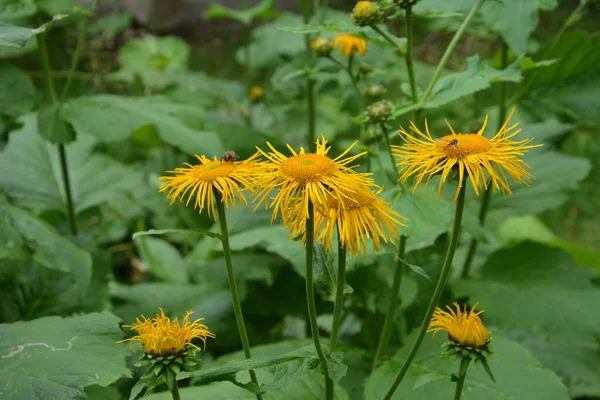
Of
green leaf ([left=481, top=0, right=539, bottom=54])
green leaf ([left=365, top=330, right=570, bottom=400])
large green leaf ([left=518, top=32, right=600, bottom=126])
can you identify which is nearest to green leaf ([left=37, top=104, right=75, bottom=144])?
green leaf ([left=365, top=330, right=570, bottom=400])

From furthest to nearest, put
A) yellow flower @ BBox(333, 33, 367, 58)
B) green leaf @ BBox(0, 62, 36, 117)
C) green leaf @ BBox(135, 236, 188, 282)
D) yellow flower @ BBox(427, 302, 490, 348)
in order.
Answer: green leaf @ BBox(135, 236, 188, 282)
green leaf @ BBox(0, 62, 36, 117)
yellow flower @ BBox(333, 33, 367, 58)
yellow flower @ BBox(427, 302, 490, 348)

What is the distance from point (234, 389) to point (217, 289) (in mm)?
704

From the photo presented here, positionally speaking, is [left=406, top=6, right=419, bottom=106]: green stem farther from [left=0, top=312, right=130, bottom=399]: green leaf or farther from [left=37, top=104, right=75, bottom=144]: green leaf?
[left=37, top=104, right=75, bottom=144]: green leaf

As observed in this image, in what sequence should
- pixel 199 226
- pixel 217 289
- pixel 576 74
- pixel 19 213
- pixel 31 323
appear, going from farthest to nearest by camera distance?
1. pixel 199 226
2. pixel 217 289
3. pixel 576 74
4. pixel 19 213
5. pixel 31 323

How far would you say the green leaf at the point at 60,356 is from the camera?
0.93 meters

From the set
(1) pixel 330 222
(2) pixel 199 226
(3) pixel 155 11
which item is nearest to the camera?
(1) pixel 330 222

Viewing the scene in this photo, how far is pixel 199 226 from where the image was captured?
7.24 feet

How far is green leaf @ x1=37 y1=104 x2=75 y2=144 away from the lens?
147cm

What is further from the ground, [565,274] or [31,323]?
[31,323]

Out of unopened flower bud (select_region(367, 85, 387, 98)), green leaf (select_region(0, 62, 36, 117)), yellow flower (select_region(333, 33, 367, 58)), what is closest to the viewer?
unopened flower bud (select_region(367, 85, 387, 98))

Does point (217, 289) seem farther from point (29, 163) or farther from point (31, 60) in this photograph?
point (31, 60)

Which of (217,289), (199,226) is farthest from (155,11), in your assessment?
(217,289)

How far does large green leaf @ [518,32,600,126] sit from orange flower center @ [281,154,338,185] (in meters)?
1.14

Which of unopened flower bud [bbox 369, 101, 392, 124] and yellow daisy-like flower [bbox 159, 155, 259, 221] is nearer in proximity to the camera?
yellow daisy-like flower [bbox 159, 155, 259, 221]
